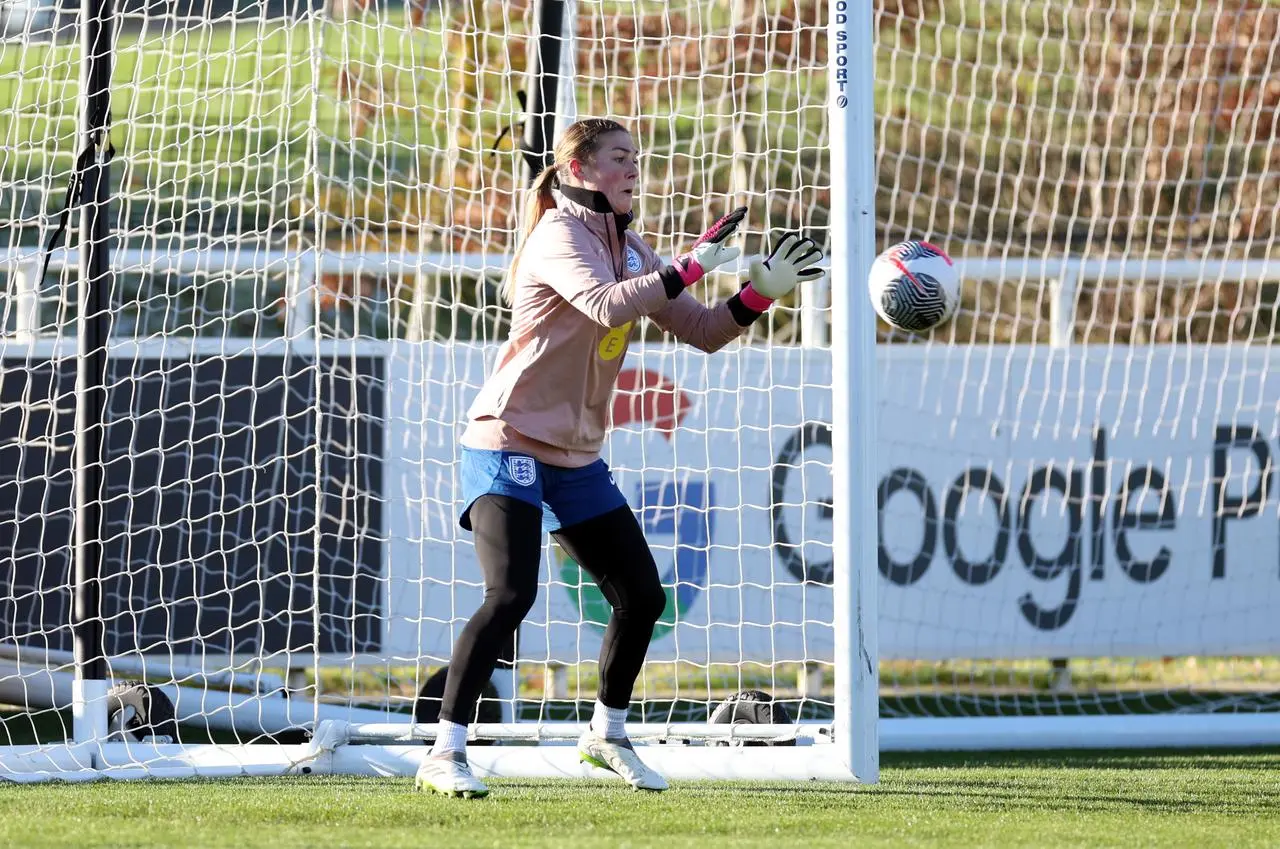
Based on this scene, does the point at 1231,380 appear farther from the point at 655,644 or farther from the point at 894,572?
the point at 655,644

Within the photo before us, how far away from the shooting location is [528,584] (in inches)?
168

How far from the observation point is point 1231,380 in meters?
7.36

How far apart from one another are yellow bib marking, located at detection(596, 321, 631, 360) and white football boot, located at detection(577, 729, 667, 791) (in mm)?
1084

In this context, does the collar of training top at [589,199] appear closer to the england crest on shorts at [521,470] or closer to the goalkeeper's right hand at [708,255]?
the goalkeeper's right hand at [708,255]

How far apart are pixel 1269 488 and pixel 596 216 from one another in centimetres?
413

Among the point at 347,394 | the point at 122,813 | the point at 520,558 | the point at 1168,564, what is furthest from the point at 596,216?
the point at 1168,564

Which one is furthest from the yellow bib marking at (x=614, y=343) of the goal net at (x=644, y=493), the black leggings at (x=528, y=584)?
the goal net at (x=644, y=493)

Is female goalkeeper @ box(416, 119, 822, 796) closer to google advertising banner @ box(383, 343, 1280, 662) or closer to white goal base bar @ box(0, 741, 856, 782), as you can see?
white goal base bar @ box(0, 741, 856, 782)

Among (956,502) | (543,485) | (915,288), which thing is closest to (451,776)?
(543,485)

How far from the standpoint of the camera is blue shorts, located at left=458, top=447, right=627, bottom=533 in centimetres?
429

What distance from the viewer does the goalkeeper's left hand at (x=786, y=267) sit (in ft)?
14.0

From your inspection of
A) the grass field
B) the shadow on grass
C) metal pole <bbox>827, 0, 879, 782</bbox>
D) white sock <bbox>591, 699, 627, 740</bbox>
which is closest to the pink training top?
metal pole <bbox>827, 0, 879, 782</bbox>

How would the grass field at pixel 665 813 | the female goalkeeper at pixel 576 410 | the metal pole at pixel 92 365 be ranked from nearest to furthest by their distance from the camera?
the grass field at pixel 665 813
the female goalkeeper at pixel 576 410
the metal pole at pixel 92 365

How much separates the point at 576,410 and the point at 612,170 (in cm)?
67
